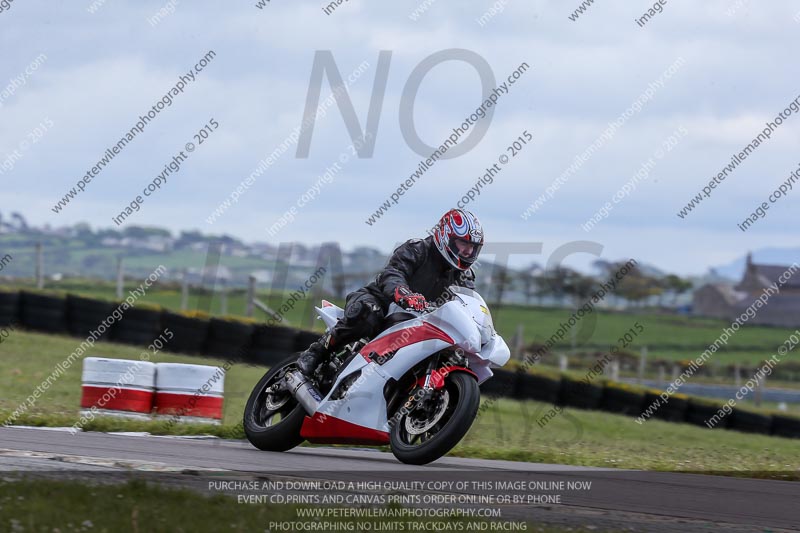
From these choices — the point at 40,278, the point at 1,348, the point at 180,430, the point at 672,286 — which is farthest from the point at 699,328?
the point at 180,430

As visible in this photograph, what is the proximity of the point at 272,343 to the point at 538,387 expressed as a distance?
17.8ft

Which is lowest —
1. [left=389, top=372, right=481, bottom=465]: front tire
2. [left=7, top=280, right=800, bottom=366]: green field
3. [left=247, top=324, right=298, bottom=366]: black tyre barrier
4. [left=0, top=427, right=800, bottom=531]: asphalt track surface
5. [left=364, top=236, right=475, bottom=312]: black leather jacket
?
[left=0, top=427, right=800, bottom=531]: asphalt track surface

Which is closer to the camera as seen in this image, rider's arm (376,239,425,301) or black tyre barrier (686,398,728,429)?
rider's arm (376,239,425,301)

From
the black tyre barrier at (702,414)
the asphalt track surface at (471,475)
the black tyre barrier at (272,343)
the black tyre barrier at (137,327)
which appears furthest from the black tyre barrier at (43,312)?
the asphalt track surface at (471,475)

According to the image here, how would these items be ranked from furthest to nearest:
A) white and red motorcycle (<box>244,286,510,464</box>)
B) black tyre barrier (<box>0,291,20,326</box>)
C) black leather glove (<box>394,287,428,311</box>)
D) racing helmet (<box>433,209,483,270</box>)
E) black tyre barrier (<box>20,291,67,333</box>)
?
black tyre barrier (<box>20,291,67,333</box>), black tyre barrier (<box>0,291,20,326</box>), racing helmet (<box>433,209,483,270</box>), black leather glove (<box>394,287,428,311</box>), white and red motorcycle (<box>244,286,510,464</box>)

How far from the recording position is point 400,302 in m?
8.12

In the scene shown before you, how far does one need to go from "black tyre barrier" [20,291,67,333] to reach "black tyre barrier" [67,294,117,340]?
0.16 metres

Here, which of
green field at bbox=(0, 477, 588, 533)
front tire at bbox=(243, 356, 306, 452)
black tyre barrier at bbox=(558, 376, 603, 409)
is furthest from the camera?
black tyre barrier at bbox=(558, 376, 603, 409)

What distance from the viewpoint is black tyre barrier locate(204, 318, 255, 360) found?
20938 millimetres

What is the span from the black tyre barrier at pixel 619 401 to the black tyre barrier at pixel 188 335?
27.1 ft

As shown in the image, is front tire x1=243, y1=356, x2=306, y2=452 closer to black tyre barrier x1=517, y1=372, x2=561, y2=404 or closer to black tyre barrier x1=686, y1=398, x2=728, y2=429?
black tyre barrier x1=517, y1=372, x2=561, y2=404

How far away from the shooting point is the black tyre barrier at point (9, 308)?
22.2m

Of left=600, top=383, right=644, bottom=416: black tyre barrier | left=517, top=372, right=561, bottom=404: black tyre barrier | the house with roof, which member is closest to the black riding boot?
left=517, top=372, right=561, bottom=404: black tyre barrier

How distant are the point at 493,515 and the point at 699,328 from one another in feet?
233
